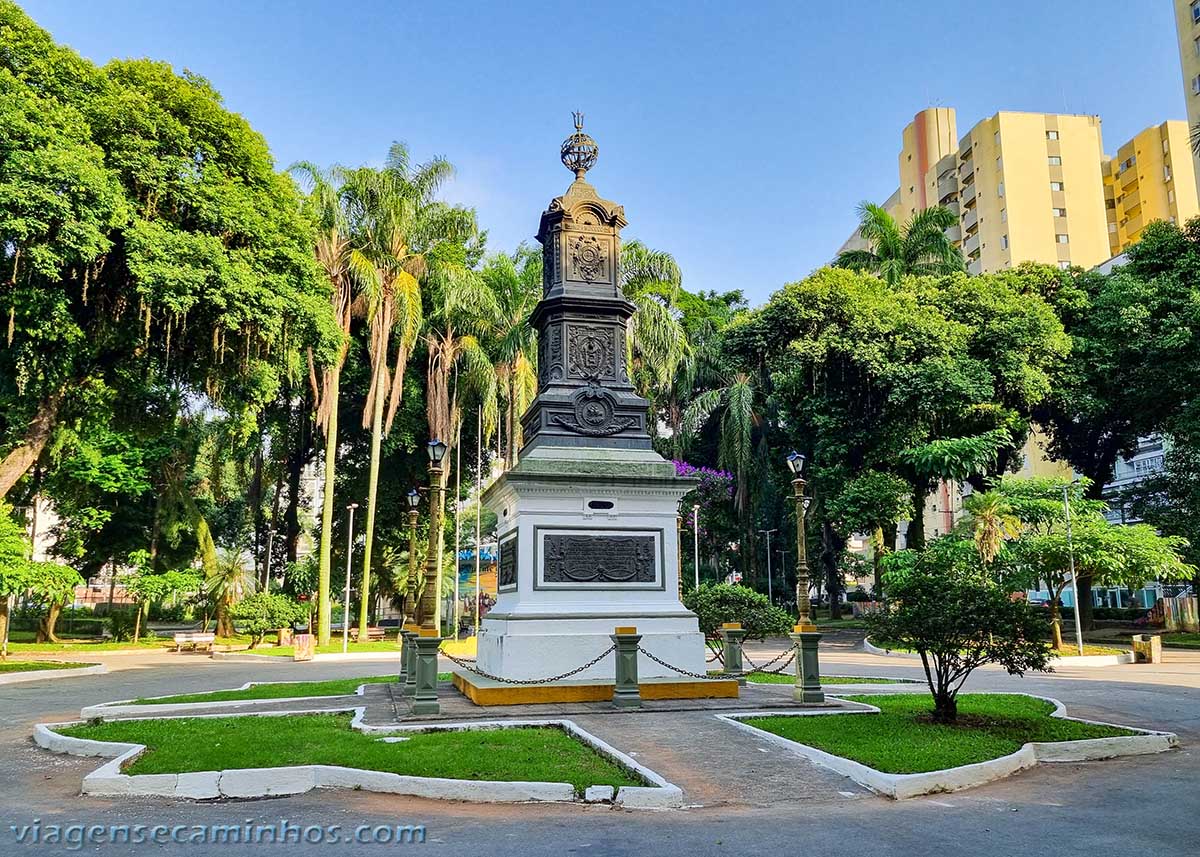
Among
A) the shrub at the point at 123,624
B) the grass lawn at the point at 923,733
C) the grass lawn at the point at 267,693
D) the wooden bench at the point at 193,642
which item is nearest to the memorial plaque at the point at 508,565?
the grass lawn at the point at 267,693

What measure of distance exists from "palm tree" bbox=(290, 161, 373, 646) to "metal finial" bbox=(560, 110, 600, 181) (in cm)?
1544

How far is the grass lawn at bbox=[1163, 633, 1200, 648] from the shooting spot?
30672mm

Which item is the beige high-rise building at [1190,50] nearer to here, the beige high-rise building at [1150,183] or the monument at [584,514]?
the beige high-rise building at [1150,183]

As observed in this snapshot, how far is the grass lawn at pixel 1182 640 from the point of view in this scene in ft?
101

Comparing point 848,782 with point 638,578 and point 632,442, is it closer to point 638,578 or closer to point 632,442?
point 638,578

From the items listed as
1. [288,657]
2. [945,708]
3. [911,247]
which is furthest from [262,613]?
[911,247]

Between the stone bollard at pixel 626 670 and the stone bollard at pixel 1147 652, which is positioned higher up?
the stone bollard at pixel 626 670

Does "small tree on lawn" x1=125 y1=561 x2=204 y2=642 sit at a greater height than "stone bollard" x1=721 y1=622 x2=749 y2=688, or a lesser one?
greater

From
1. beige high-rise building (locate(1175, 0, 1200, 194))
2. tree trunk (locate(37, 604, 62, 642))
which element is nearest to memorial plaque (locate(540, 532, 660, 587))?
tree trunk (locate(37, 604, 62, 642))

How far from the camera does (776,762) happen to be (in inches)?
361

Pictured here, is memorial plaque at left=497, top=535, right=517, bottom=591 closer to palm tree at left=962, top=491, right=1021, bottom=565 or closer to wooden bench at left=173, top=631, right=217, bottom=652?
palm tree at left=962, top=491, right=1021, bottom=565

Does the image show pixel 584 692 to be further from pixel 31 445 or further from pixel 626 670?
pixel 31 445

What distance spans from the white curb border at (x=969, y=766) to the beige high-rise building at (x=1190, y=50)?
46076 millimetres

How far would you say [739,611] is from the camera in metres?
23.9
